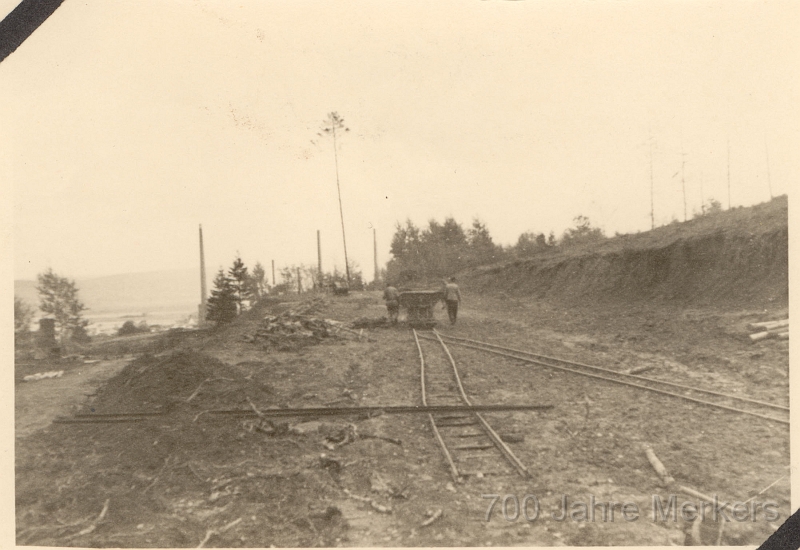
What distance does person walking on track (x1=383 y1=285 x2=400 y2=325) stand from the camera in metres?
11.3

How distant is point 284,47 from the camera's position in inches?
191

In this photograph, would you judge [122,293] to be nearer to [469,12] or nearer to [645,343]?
[469,12]

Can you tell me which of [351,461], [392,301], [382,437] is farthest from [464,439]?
[392,301]

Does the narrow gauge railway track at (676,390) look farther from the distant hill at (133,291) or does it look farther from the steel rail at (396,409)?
the distant hill at (133,291)

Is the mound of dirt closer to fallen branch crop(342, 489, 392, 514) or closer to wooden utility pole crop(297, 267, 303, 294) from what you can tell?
fallen branch crop(342, 489, 392, 514)

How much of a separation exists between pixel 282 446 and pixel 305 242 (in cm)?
281

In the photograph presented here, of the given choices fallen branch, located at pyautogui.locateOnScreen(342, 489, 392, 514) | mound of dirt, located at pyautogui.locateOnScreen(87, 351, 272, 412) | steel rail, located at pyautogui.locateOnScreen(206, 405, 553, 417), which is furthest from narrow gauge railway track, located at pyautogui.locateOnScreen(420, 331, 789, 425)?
mound of dirt, located at pyautogui.locateOnScreen(87, 351, 272, 412)

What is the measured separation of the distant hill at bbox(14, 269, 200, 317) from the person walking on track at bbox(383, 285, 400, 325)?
4.77 metres

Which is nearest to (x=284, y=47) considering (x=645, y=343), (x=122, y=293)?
(x=122, y=293)

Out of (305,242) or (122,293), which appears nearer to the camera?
(305,242)

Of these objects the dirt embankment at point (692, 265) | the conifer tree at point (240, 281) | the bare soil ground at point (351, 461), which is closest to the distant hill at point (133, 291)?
the conifer tree at point (240, 281)

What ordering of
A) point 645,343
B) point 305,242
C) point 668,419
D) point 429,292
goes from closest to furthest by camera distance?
point 668,419 → point 305,242 → point 645,343 → point 429,292

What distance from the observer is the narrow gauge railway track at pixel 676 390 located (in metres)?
4.55

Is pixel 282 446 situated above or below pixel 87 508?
above
